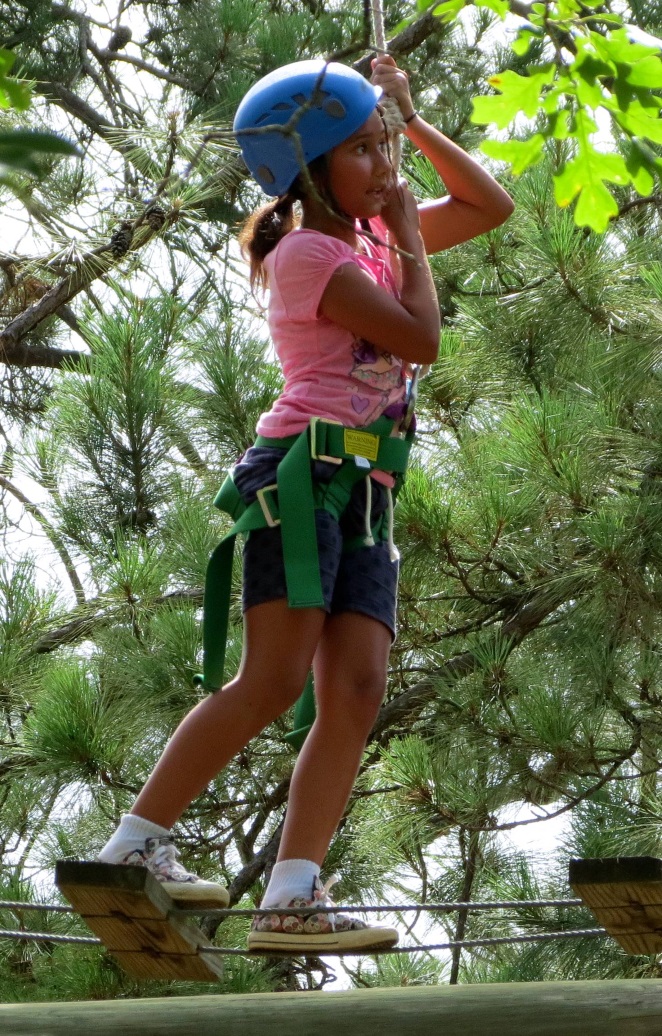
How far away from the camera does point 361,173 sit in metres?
1.49

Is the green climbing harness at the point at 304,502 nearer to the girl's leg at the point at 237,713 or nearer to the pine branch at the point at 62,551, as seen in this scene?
the girl's leg at the point at 237,713

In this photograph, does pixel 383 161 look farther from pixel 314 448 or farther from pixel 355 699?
pixel 355 699

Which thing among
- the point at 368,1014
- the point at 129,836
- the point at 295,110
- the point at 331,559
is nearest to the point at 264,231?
the point at 295,110

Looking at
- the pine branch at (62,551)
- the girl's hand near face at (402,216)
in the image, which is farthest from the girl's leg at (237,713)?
the pine branch at (62,551)

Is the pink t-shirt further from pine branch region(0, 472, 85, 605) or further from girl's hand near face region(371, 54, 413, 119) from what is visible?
pine branch region(0, 472, 85, 605)

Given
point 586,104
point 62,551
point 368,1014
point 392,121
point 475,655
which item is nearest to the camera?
point 368,1014

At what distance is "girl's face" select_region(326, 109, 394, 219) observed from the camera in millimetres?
1495

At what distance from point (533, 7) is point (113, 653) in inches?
52.1

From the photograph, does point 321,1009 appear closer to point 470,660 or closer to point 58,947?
point 470,660

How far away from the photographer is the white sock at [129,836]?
4.48 ft

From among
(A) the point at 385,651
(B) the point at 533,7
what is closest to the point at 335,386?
(A) the point at 385,651

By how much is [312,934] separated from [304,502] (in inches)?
15.7

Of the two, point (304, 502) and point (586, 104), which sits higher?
point (586, 104)

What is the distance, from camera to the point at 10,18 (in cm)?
405
